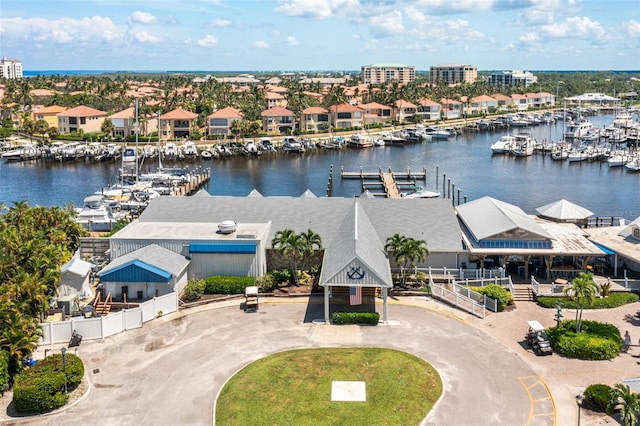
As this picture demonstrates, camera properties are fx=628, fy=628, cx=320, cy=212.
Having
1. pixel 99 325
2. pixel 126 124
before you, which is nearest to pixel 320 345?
pixel 99 325

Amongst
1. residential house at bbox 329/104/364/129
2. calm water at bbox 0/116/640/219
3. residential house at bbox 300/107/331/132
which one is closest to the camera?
calm water at bbox 0/116/640/219

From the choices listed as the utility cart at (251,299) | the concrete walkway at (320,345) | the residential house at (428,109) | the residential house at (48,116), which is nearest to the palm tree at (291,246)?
the concrete walkway at (320,345)

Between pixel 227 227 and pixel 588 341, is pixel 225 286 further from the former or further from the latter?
pixel 588 341

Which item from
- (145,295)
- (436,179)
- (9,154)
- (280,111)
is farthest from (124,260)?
(280,111)

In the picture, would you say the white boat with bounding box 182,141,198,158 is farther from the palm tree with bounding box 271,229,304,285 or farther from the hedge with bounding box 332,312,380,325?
the hedge with bounding box 332,312,380,325

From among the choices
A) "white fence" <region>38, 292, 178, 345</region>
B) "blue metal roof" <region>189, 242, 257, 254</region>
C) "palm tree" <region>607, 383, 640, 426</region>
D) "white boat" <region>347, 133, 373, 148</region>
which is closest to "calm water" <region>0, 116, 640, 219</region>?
"white boat" <region>347, 133, 373, 148</region>

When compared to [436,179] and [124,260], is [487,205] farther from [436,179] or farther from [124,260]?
[436,179]
